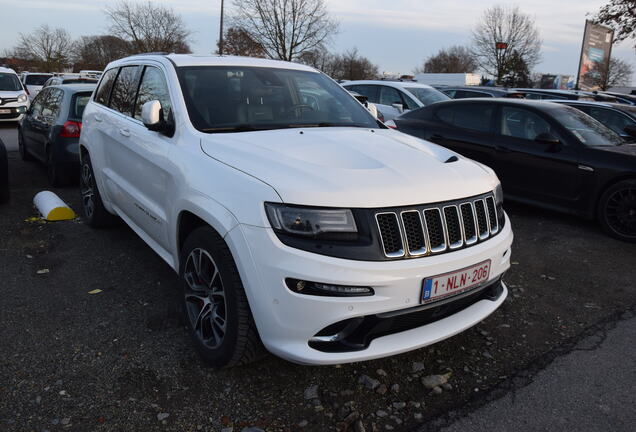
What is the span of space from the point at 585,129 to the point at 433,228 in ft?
15.7

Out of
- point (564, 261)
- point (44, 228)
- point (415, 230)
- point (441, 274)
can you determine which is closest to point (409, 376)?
point (441, 274)

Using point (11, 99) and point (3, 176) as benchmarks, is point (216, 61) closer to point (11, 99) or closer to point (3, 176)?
point (3, 176)

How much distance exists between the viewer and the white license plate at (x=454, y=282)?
2387 mm

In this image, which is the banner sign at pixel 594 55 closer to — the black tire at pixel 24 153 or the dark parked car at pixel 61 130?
the black tire at pixel 24 153

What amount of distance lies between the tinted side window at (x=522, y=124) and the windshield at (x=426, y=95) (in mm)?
4070

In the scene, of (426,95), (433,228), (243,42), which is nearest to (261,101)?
(433,228)

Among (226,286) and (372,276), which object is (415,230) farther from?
(226,286)

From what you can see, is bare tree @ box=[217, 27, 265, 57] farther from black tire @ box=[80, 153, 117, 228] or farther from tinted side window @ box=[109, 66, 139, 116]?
tinted side window @ box=[109, 66, 139, 116]

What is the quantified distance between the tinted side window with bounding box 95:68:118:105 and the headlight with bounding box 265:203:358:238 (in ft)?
10.8

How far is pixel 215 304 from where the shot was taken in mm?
2738

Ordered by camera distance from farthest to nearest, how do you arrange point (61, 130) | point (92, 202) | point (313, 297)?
point (61, 130)
point (92, 202)
point (313, 297)

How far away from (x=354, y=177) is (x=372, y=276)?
516 mm

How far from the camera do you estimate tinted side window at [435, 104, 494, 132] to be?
6.87 metres

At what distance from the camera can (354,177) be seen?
Answer: 2.46 m
